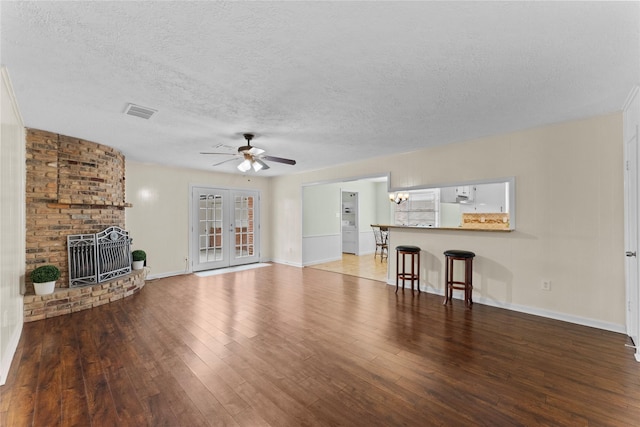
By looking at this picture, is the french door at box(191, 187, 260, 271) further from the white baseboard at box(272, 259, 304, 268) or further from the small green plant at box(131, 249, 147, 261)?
the small green plant at box(131, 249, 147, 261)

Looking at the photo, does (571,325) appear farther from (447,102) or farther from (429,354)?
(447,102)

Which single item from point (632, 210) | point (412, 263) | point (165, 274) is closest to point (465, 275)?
point (412, 263)

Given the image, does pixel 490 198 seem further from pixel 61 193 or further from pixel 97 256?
pixel 61 193

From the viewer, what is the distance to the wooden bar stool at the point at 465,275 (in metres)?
4.03

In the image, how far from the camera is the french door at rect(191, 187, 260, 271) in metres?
6.58

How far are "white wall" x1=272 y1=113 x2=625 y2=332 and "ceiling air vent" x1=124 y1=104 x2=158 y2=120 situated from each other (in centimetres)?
404

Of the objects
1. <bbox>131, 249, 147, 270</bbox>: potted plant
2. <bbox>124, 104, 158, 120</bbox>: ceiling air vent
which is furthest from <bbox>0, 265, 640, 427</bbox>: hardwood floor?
<bbox>124, 104, 158, 120</bbox>: ceiling air vent

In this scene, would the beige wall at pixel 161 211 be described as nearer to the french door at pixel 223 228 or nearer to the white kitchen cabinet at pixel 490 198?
the french door at pixel 223 228

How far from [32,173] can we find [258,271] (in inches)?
164

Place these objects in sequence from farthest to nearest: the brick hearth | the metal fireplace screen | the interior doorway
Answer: the metal fireplace screen, the brick hearth, the interior doorway

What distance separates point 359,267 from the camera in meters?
7.10

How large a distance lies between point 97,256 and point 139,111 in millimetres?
2546

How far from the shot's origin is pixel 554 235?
3.55 meters

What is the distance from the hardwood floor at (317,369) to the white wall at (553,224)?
1.04ft
